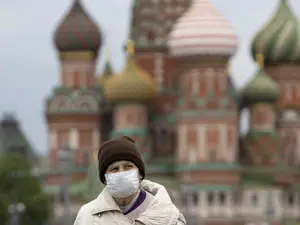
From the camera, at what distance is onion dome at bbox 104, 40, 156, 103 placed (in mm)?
70312

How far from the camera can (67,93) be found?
74.4 meters

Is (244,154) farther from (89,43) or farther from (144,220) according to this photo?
(144,220)

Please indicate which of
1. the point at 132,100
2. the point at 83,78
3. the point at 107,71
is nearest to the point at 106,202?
the point at 132,100

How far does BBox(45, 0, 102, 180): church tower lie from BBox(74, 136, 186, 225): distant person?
66624mm

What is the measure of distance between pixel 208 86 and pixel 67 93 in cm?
793

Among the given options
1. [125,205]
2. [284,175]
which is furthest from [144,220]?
[284,175]

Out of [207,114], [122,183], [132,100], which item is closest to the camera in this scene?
[122,183]

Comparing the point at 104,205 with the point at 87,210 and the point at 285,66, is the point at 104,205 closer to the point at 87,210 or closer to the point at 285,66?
the point at 87,210

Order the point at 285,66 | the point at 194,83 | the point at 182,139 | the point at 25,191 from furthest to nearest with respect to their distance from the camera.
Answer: the point at 285,66, the point at 182,139, the point at 25,191, the point at 194,83

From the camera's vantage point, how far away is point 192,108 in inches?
2766

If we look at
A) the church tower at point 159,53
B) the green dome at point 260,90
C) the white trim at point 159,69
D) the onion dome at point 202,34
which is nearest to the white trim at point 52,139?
the church tower at point 159,53

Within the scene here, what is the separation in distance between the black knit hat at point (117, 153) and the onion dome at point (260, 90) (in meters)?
65.2

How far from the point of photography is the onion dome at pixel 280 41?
7581cm

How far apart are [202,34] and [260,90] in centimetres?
404
